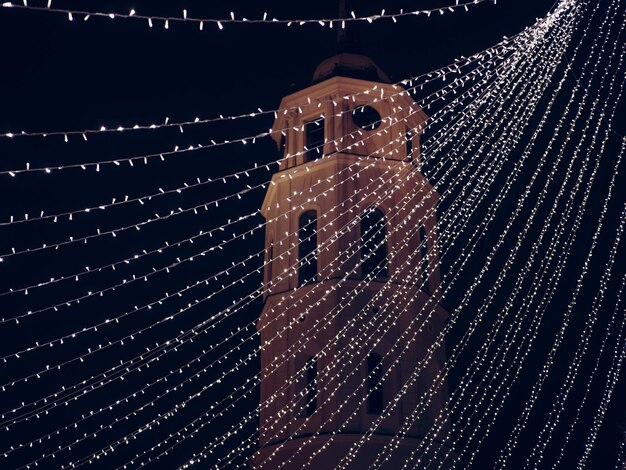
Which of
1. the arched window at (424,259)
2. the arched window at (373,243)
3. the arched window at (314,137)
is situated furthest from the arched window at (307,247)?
the arched window at (424,259)

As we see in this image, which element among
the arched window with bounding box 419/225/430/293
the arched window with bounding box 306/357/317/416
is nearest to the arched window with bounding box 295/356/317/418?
the arched window with bounding box 306/357/317/416

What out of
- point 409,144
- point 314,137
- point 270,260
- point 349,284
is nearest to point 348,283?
point 349,284

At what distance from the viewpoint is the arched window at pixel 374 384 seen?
56.7ft

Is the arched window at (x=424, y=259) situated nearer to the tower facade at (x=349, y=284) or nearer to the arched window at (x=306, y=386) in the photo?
the tower facade at (x=349, y=284)

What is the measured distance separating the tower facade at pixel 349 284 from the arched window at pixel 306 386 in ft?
0.08

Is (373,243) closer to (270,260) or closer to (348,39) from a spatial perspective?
(270,260)

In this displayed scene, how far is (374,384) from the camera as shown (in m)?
17.6

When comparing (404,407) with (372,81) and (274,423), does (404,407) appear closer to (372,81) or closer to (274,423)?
(274,423)

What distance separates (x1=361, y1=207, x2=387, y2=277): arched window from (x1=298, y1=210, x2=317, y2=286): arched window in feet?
3.38

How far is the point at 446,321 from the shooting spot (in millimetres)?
19906

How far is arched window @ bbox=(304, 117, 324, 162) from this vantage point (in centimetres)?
2012

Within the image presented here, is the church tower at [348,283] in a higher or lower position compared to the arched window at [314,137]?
lower

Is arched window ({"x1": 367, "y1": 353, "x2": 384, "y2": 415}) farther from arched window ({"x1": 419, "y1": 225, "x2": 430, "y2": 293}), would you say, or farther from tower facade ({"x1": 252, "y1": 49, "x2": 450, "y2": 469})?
arched window ({"x1": 419, "y1": 225, "x2": 430, "y2": 293})

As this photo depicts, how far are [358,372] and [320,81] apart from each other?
6835 mm
